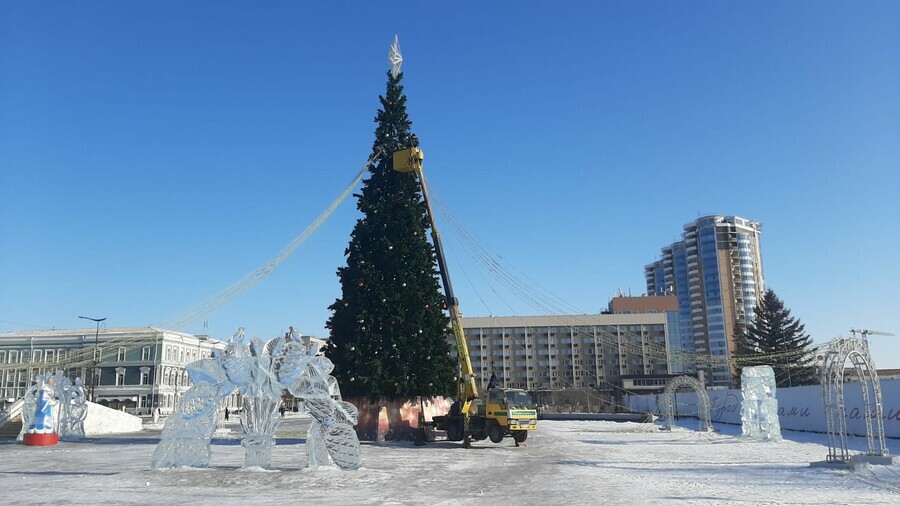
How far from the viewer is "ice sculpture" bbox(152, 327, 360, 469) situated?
1881cm

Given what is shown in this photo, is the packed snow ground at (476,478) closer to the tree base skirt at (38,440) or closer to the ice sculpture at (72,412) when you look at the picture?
the tree base skirt at (38,440)

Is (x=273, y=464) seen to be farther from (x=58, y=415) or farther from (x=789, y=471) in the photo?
(x=58, y=415)

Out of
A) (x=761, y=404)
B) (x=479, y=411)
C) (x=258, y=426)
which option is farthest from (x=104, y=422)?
(x=761, y=404)

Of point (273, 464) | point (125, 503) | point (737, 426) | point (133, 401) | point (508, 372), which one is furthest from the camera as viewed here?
point (508, 372)

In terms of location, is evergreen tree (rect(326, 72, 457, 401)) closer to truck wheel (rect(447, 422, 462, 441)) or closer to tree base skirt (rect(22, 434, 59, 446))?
truck wheel (rect(447, 422, 462, 441))

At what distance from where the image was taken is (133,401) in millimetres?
88125

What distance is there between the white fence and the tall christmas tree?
1890 cm

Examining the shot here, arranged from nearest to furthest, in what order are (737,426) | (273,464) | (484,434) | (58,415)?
(273,464) → (484,434) → (58,415) → (737,426)

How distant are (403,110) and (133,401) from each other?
72.9 metres

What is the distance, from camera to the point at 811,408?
110 ft

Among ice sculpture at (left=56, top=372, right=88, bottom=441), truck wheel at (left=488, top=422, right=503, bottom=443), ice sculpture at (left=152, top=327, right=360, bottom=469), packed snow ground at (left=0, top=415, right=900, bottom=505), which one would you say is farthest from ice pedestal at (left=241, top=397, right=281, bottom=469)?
ice sculpture at (left=56, top=372, right=88, bottom=441)

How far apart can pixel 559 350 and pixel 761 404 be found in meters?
96.7

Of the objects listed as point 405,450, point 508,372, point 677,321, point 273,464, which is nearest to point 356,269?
point 405,450

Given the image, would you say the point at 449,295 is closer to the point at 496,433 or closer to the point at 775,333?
the point at 496,433
